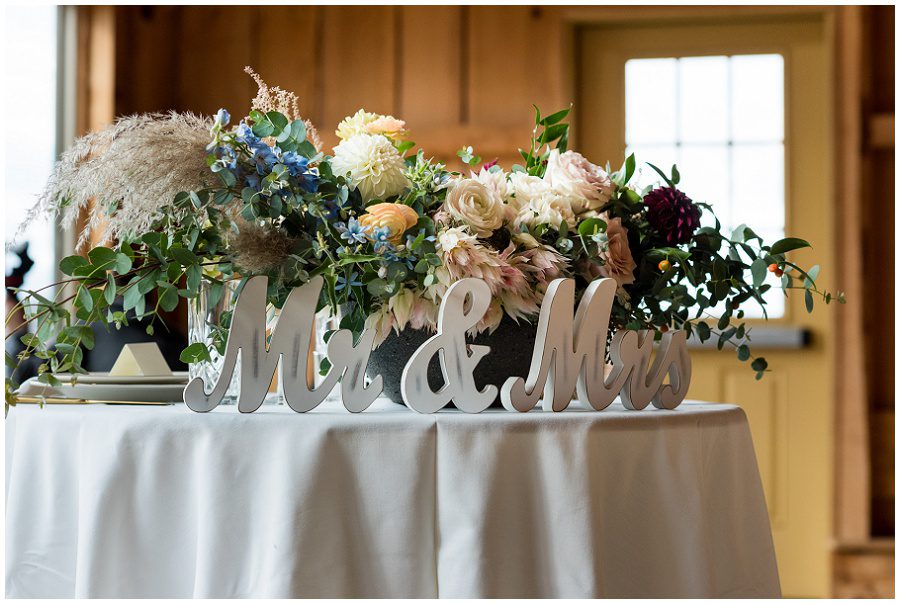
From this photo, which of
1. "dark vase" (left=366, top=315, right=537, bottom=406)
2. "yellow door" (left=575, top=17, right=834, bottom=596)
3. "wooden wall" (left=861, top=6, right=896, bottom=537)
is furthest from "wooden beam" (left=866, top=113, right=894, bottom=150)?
"dark vase" (left=366, top=315, right=537, bottom=406)

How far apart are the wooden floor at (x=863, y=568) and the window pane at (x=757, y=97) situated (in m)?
1.61

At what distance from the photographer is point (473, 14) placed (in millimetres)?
3883

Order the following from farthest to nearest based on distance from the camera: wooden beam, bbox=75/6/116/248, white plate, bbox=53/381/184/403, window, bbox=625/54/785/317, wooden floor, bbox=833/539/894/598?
window, bbox=625/54/785/317 → wooden beam, bbox=75/6/116/248 → wooden floor, bbox=833/539/894/598 → white plate, bbox=53/381/184/403

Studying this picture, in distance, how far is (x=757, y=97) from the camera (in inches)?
145

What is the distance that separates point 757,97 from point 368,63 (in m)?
1.64

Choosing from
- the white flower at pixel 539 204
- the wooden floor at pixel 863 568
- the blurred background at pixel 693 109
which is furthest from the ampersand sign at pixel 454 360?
the wooden floor at pixel 863 568

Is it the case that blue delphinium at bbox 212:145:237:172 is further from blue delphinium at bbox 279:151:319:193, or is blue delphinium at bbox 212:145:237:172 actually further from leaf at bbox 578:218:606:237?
leaf at bbox 578:218:606:237

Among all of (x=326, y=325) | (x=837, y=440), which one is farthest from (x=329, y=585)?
(x=837, y=440)

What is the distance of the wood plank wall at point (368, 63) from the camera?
3814 mm

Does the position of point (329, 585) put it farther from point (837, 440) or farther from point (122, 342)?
point (837, 440)

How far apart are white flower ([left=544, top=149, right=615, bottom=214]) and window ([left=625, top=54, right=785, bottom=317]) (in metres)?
2.47

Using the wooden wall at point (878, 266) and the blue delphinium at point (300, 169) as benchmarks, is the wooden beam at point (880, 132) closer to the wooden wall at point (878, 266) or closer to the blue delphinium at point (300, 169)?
the wooden wall at point (878, 266)

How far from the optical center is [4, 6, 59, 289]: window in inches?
124

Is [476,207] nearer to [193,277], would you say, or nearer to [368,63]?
[193,277]
